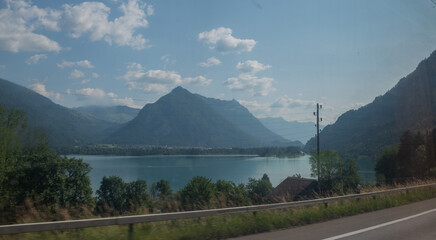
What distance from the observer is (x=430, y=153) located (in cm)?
4253

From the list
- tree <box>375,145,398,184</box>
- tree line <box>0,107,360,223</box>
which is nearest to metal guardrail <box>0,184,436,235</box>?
tree line <box>0,107,360,223</box>

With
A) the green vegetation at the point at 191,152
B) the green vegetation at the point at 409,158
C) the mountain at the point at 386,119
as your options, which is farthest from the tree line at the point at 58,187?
the green vegetation at the point at 191,152

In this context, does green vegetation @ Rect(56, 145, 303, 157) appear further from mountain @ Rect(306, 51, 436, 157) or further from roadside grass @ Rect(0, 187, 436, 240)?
roadside grass @ Rect(0, 187, 436, 240)

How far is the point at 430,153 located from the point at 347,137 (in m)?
110

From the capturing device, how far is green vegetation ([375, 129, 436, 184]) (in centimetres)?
4272

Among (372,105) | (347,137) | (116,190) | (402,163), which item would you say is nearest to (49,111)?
(116,190)

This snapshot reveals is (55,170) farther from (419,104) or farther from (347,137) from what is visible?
(347,137)

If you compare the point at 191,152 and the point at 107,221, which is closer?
the point at 107,221

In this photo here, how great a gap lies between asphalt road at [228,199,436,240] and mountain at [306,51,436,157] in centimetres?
9176

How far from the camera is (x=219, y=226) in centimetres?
713

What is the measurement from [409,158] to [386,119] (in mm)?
117082

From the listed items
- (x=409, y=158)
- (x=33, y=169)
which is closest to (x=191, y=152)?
(x=409, y=158)

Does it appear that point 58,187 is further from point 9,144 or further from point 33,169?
point 9,144

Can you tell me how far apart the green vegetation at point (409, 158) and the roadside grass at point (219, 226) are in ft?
109
